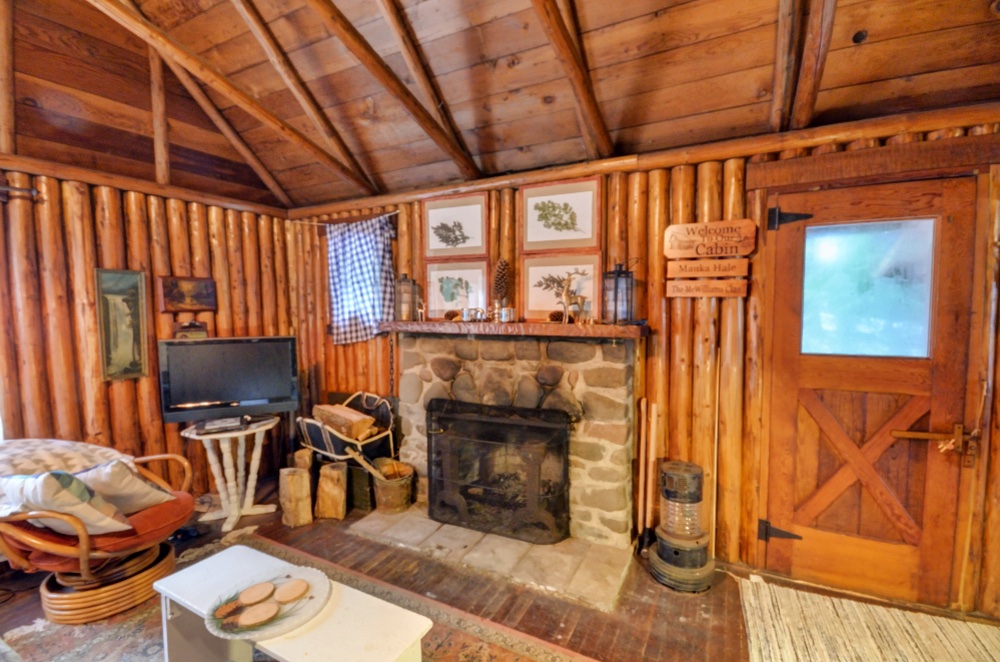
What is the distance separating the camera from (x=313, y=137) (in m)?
3.56

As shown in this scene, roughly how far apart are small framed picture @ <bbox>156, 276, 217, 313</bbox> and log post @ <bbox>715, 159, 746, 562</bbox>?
4182 millimetres

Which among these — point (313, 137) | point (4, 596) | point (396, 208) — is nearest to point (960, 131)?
point (396, 208)

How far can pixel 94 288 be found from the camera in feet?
10.1

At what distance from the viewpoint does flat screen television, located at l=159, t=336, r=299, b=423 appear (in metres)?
3.25

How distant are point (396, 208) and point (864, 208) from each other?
339cm

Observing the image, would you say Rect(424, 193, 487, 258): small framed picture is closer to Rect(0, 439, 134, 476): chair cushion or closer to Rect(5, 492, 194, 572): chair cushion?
Rect(5, 492, 194, 572): chair cushion

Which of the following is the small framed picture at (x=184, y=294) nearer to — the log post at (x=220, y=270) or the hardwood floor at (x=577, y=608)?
the log post at (x=220, y=270)

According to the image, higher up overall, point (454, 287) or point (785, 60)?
point (785, 60)

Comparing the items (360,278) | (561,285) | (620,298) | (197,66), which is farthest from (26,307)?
(620,298)

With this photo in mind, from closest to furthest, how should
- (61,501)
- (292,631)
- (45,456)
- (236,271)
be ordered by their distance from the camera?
1. (292,631)
2. (61,501)
3. (45,456)
4. (236,271)

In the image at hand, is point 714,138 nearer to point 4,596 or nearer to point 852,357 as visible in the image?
point 852,357

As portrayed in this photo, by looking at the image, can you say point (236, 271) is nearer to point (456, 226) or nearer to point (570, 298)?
point (456, 226)

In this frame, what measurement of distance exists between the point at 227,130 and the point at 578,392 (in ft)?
12.5

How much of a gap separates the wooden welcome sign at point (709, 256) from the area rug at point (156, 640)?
7.22ft
